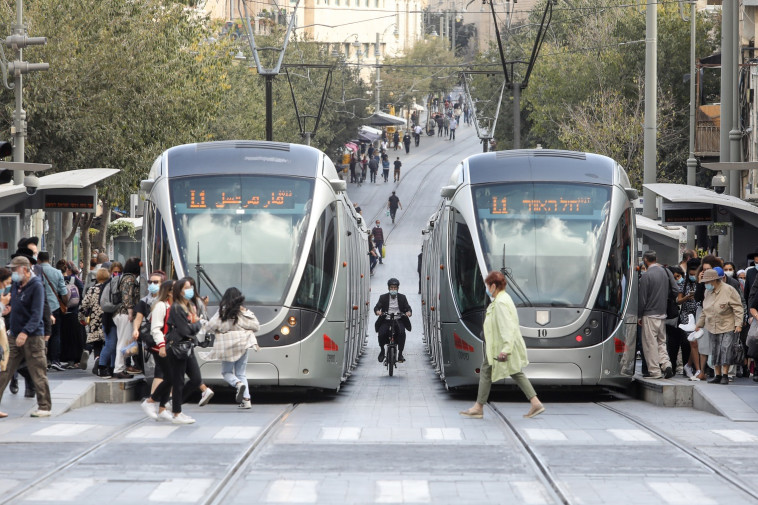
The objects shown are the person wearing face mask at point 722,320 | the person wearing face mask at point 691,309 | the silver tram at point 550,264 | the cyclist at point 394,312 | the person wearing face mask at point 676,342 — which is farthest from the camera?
the cyclist at point 394,312

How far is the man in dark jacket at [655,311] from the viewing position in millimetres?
19188

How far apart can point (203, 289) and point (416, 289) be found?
1135 inches

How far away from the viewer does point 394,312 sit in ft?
81.4

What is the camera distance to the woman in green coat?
612 inches

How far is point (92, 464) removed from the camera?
11.6 m

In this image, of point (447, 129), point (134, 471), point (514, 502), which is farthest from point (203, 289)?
point (447, 129)

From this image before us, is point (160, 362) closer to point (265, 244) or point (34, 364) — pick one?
point (34, 364)

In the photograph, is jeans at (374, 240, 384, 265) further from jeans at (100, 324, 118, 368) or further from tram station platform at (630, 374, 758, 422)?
jeans at (100, 324, 118, 368)

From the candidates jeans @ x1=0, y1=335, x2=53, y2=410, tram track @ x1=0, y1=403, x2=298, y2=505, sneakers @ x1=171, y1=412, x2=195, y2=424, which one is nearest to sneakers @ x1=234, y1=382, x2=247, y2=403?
tram track @ x1=0, y1=403, x2=298, y2=505

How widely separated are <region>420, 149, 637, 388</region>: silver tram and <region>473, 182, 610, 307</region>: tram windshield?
12 millimetres

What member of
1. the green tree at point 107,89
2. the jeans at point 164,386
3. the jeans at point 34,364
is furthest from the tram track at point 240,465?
the green tree at point 107,89

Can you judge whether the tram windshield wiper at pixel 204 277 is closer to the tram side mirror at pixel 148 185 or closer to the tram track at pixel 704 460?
the tram side mirror at pixel 148 185

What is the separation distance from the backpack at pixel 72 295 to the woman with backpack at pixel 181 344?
5678mm

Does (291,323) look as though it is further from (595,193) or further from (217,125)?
(217,125)
